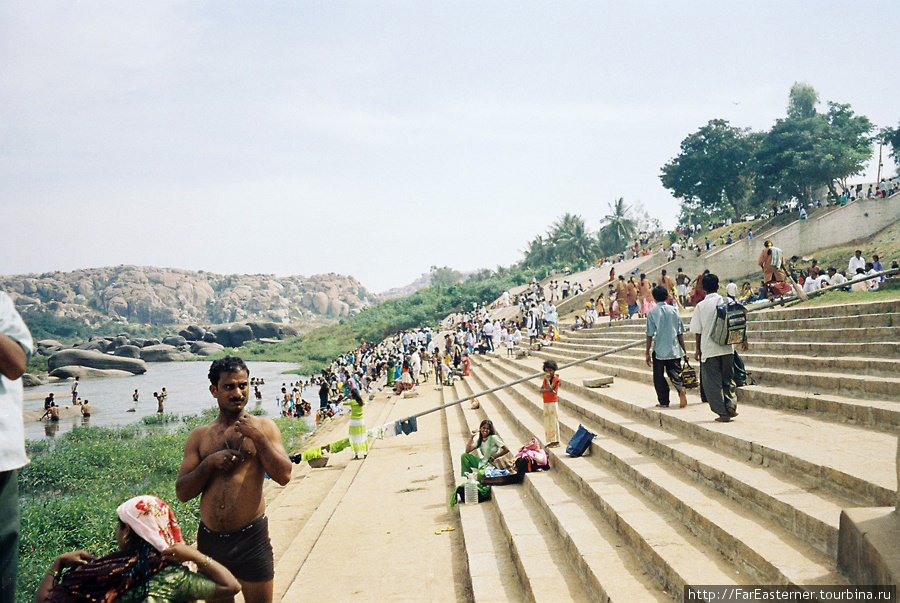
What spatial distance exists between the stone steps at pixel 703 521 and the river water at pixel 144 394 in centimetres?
1960

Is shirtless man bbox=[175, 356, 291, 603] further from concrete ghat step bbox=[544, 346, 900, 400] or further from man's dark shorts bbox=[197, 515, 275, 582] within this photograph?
concrete ghat step bbox=[544, 346, 900, 400]

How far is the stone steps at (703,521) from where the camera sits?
2.86 metres

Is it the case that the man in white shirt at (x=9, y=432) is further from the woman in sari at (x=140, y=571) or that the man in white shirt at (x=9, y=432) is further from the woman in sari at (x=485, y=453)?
the woman in sari at (x=485, y=453)

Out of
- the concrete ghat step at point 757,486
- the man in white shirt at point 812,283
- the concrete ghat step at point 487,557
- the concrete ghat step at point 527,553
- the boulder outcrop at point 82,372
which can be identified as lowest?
the boulder outcrop at point 82,372

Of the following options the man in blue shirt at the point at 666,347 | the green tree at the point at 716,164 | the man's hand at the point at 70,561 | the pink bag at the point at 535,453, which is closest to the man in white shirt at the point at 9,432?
the man's hand at the point at 70,561

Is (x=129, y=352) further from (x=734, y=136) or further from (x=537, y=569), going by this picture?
(x=537, y=569)

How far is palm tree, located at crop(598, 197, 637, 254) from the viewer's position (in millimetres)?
55781

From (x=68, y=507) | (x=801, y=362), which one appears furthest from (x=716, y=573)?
(x=68, y=507)

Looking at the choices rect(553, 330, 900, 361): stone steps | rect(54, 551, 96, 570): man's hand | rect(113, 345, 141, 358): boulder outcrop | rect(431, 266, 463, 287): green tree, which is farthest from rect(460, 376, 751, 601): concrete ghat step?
rect(431, 266, 463, 287): green tree

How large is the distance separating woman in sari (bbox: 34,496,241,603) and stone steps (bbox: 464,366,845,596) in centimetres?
242

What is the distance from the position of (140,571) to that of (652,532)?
295 centimetres

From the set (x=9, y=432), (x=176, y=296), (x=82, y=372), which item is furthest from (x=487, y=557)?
(x=176, y=296)

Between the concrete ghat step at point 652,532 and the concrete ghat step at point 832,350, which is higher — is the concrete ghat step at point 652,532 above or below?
below

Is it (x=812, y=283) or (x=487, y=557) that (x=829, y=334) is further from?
(x=812, y=283)
